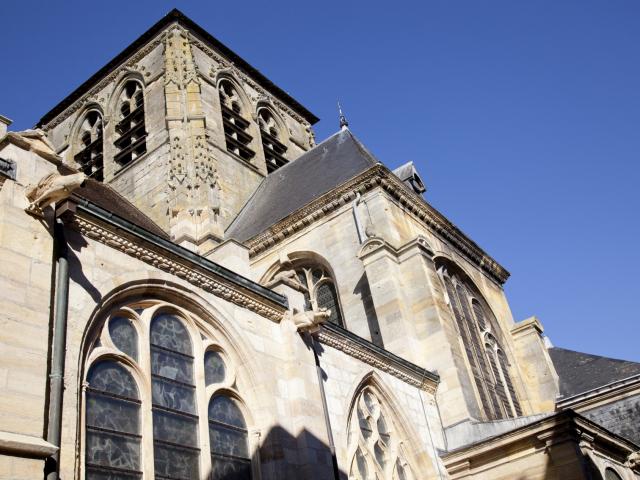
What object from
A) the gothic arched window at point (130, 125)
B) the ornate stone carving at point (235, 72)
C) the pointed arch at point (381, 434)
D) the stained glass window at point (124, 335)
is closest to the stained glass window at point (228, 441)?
the stained glass window at point (124, 335)

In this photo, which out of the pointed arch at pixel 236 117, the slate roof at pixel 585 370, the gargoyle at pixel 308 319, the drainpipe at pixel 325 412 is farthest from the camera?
the pointed arch at pixel 236 117

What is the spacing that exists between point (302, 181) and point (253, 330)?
10.4 metres

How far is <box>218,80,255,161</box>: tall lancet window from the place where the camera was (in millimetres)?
21764

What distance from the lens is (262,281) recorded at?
52.5 feet

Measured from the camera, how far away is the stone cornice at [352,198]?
1516 cm

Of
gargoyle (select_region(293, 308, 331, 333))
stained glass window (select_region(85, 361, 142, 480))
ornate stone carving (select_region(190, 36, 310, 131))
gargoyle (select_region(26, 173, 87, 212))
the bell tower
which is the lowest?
stained glass window (select_region(85, 361, 142, 480))

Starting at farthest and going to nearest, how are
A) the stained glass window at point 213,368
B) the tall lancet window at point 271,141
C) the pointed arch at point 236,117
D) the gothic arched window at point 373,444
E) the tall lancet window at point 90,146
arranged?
the tall lancet window at point 271,141
the tall lancet window at point 90,146
the pointed arch at point 236,117
the gothic arched window at point 373,444
the stained glass window at point 213,368

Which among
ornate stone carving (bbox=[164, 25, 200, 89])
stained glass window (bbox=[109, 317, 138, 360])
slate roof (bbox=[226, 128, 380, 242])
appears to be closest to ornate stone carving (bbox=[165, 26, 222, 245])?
ornate stone carving (bbox=[164, 25, 200, 89])

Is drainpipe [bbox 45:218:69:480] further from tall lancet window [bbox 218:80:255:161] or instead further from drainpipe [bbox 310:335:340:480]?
tall lancet window [bbox 218:80:255:161]

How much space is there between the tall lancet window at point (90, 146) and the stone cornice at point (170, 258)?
14.7 metres

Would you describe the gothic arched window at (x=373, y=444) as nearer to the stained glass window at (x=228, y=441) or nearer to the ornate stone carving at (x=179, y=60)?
the stained glass window at (x=228, y=441)

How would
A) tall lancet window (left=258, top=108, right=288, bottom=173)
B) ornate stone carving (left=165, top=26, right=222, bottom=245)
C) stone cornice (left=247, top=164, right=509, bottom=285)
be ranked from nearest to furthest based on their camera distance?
stone cornice (left=247, top=164, right=509, bottom=285) < ornate stone carving (left=165, top=26, right=222, bottom=245) < tall lancet window (left=258, top=108, right=288, bottom=173)

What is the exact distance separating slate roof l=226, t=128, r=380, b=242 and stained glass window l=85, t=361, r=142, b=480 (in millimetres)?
9552

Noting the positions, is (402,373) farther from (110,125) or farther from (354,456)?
(110,125)
